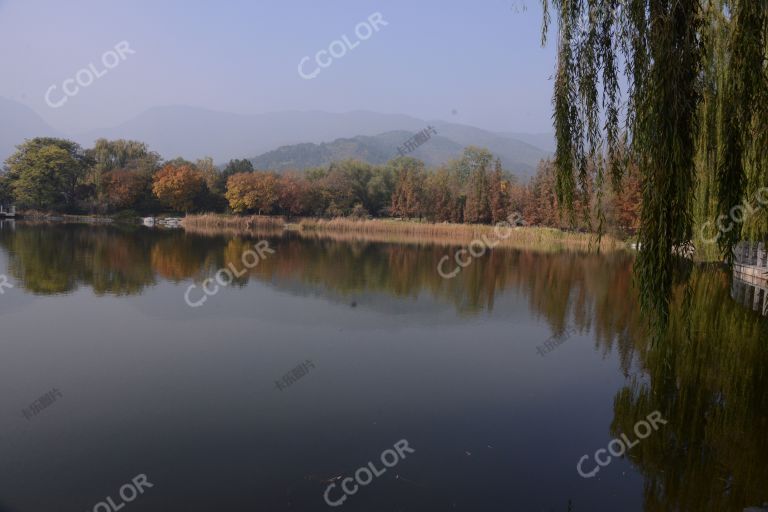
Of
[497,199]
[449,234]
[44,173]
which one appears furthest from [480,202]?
[44,173]

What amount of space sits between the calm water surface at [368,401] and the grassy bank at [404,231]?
70.1 ft

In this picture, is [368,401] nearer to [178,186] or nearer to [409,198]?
[409,198]

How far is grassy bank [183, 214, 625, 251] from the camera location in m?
35.5

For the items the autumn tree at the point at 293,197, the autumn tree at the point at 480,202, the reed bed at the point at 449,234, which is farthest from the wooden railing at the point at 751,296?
the autumn tree at the point at 293,197

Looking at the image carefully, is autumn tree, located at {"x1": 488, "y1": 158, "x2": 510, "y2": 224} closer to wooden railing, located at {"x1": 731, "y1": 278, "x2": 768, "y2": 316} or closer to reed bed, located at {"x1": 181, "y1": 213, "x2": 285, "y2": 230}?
reed bed, located at {"x1": 181, "y1": 213, "x2": 285, "y2": 230}

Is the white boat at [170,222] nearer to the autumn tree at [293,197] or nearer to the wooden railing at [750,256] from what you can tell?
the autumn tree at [293,197]

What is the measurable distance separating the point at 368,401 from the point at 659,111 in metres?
4.66

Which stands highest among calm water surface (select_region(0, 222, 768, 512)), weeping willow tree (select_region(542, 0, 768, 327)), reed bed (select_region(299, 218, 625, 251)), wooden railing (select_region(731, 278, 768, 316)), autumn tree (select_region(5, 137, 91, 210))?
autumn tree (select_region(5, 137, 91, 210))

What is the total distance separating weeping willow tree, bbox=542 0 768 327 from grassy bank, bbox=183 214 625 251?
26.2m

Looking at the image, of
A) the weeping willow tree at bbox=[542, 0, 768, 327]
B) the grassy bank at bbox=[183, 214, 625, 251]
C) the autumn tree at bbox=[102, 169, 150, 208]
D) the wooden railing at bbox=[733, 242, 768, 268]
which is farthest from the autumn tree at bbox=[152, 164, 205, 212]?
the weeping willow tree at bbox=[542, 0, 768, 327]

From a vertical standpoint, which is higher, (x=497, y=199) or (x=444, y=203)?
(x=497, y=199)

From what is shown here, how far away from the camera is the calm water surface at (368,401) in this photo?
4812 mm

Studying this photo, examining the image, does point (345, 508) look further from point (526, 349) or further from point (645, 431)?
point (526, 349)

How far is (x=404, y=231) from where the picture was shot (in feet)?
143
